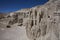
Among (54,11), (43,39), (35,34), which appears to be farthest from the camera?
(35,34)

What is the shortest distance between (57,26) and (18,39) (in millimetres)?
6544

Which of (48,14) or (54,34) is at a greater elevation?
(48,14)

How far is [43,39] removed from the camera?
811 cm

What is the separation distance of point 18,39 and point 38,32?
14.6ft

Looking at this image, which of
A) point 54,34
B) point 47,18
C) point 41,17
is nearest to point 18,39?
point 41,17

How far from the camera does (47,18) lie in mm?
8625

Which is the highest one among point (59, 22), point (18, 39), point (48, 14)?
point (48, 14)

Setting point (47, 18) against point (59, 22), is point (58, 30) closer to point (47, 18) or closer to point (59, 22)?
point (59, 22)

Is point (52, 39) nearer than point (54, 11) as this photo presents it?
Yes

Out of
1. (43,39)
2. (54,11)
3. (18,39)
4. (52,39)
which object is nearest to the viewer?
(52,39)

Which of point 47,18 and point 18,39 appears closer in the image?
point 47,18

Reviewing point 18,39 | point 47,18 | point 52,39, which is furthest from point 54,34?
point 18,39

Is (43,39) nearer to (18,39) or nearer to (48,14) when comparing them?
(48,14)

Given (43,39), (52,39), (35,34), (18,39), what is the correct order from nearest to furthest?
(52,39) → (43,39) → (35,34) → (18,39)
